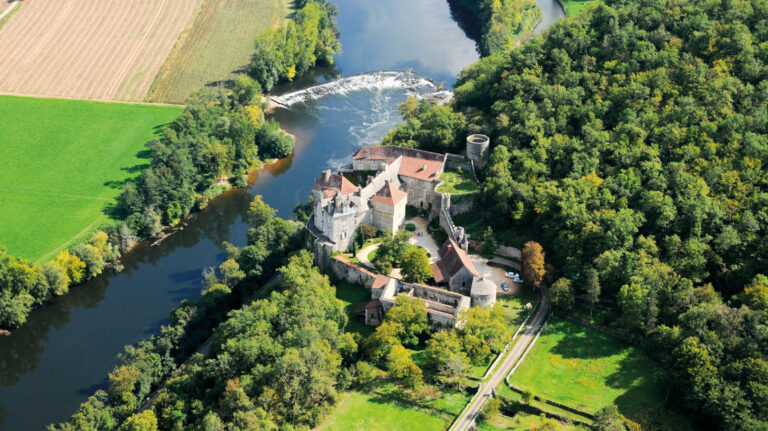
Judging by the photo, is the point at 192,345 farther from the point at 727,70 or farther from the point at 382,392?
the point at 727,70

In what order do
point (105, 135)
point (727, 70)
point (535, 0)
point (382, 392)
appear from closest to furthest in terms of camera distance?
point (382, 392) < point (727, 70) < point (105, 135) < point (535, 0)

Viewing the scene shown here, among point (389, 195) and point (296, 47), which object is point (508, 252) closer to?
point (389, 195)

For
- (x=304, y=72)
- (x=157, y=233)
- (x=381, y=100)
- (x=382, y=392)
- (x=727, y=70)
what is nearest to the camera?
(x=382, y=392)

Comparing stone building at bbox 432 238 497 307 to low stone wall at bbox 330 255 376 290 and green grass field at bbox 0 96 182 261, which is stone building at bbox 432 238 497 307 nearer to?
low stone wall at bbox 330 255 376 290

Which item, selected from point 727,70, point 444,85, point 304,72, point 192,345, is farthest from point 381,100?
point 192,345

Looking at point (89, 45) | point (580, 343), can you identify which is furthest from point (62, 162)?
point (580, 343)

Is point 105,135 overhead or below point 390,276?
overhead

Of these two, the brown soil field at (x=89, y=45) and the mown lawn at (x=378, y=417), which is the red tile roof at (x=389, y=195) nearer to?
the mown lawn at (x=378, y=417)

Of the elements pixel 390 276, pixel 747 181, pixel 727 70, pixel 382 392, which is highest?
pixel 727 70
